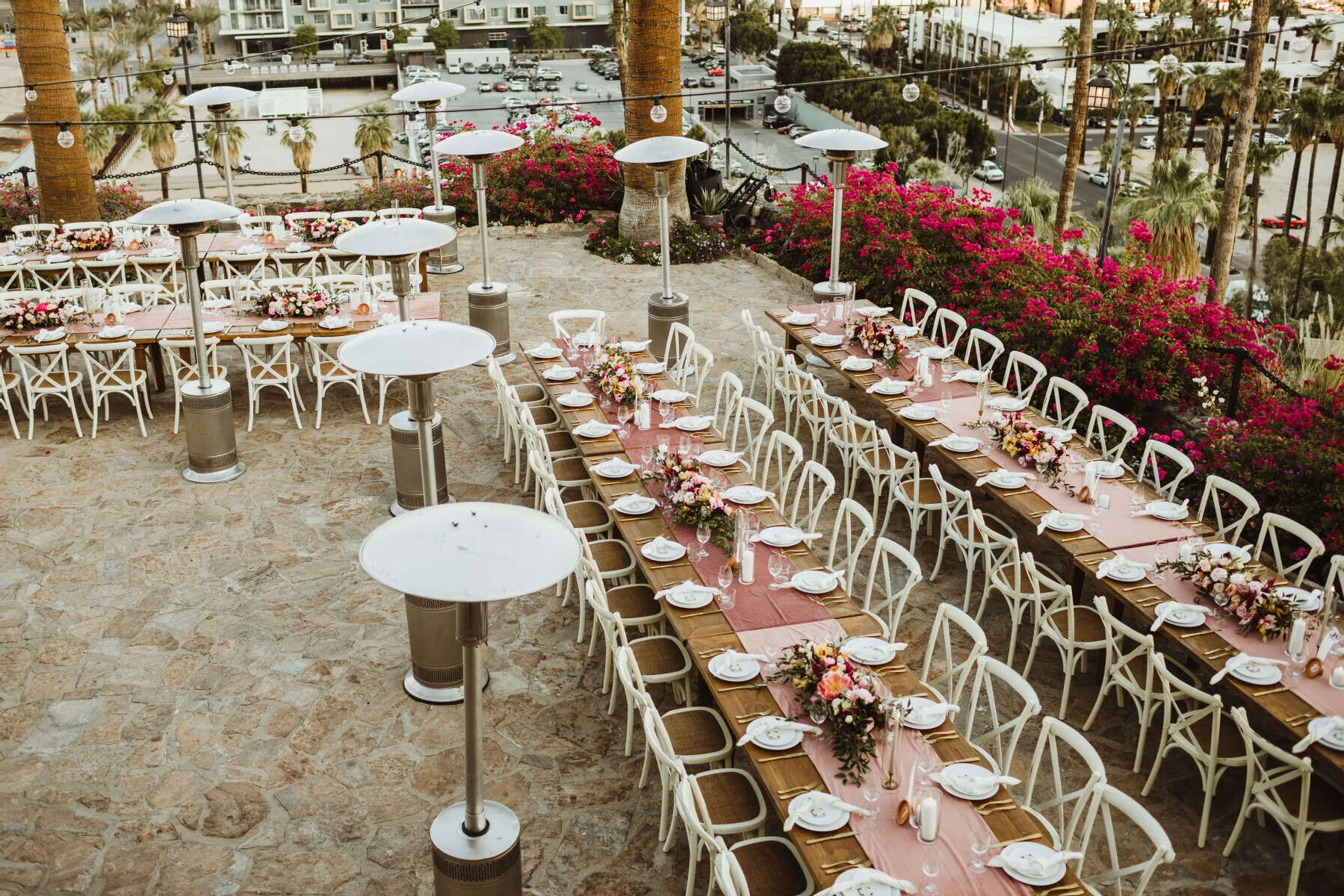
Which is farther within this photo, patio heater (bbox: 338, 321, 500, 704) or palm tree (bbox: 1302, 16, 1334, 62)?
palm tree (bbox: 1302, 16, 1334, 62)

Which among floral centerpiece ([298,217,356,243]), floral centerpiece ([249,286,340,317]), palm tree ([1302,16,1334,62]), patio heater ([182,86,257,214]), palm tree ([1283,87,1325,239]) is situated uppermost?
palm tree ([1302,16,1334,62])

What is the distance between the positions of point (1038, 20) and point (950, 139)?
4741 cm

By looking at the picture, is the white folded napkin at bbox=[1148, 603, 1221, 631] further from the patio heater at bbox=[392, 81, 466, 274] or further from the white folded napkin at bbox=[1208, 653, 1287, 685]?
the patio heater at bbox=[392, 81, 466, 274]

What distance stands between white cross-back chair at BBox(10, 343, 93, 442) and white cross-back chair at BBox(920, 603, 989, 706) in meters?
7.88

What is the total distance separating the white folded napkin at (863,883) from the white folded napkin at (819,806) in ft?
1.24

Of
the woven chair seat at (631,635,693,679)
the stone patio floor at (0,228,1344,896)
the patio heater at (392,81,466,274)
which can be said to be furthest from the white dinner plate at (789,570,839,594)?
the patio heater at (392,81,466,274)

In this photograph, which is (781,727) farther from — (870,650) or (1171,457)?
(1171,457)

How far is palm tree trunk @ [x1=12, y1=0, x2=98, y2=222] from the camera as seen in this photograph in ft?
50.8

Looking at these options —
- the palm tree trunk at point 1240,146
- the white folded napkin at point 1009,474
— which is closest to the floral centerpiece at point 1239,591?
the white folded napkin at point 1009,474

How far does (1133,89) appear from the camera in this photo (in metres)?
64.8

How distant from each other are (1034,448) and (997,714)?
2197mm

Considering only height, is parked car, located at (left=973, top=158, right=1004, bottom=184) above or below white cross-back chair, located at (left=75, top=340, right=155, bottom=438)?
below

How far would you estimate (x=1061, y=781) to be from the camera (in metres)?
6.23

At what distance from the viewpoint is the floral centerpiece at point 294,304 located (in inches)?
459
